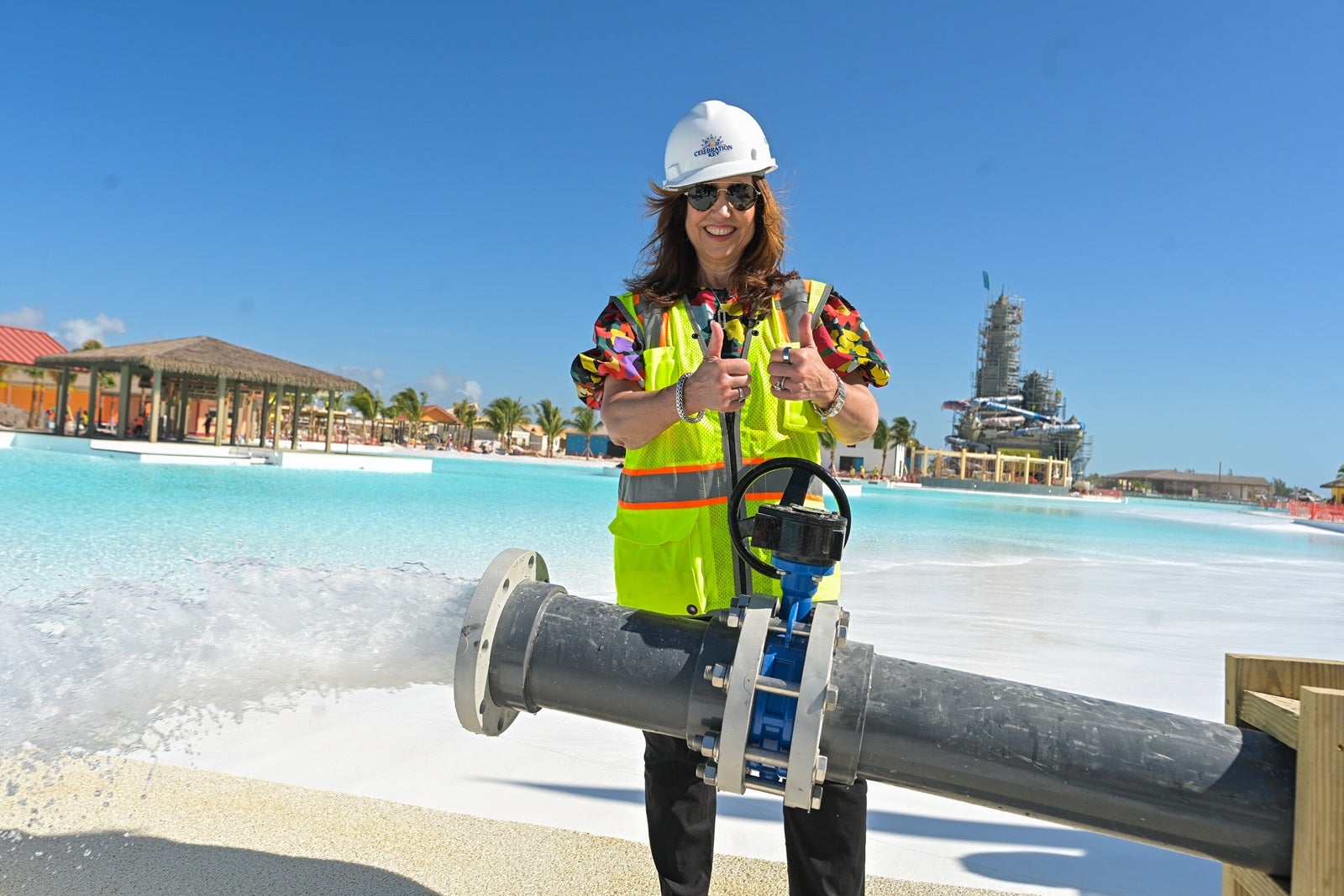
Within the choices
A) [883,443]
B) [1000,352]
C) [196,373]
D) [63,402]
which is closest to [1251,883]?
[196,373]

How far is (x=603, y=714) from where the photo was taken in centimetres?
104

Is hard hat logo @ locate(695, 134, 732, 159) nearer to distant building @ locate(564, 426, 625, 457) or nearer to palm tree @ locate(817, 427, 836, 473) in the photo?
palm tree @ locate(817, 427, 836, 473)

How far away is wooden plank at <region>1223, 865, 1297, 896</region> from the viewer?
88cm

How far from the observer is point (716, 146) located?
1527mm

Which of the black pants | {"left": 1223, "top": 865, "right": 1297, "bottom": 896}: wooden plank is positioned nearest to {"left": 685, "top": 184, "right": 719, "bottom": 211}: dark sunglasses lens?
the black pants

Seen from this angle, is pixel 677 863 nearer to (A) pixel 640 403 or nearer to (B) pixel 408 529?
(A) pixel 640 403

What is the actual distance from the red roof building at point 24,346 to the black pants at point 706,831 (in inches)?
1502

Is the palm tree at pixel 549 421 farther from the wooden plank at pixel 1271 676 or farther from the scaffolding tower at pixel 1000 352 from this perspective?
the wooden plank at pixel 1271 676

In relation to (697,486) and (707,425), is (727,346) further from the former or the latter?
(697,486)

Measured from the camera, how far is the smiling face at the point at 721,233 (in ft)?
5.13

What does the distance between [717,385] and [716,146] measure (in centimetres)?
51

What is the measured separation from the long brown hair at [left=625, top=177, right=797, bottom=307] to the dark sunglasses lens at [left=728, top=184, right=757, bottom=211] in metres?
0.04

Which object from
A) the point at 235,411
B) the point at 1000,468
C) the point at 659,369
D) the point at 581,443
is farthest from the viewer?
the point at 581,443

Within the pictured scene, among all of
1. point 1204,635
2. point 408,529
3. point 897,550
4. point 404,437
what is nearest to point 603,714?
point 1204,635
